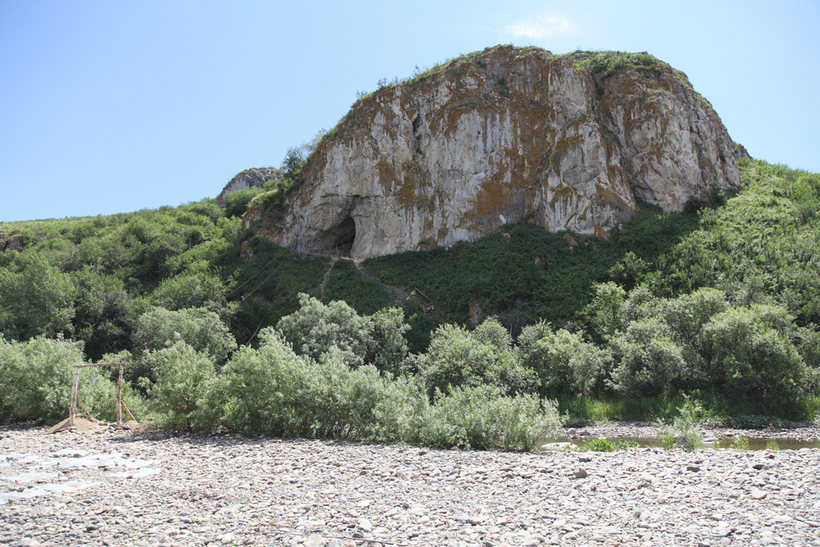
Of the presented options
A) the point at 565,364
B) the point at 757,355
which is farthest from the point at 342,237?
the point at 757,355

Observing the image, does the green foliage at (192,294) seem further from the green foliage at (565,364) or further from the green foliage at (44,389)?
the green foliage at (565,364)

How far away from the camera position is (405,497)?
351 inches

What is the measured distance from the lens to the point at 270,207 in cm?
5197

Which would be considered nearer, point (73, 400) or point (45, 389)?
point (73, 400)

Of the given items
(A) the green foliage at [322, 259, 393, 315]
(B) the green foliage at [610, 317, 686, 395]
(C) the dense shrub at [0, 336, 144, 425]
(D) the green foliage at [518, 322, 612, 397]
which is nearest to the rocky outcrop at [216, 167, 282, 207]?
(A) the green foliage at [322, 259, 393, 315]

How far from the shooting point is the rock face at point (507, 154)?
4409 cm

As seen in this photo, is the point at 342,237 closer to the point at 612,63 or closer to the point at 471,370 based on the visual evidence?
the point at 471,370

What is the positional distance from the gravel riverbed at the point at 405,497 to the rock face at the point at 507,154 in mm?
34594

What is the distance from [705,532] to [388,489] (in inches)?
221

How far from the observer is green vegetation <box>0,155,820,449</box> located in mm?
15180

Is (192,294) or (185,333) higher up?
(192,294)

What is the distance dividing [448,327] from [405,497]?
18.4 meters

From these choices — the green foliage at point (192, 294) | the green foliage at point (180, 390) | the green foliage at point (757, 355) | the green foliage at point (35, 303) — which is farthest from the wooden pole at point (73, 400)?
the green foliage at point (757, 355)

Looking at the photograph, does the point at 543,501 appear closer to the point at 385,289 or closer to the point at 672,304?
the point at 672,304
